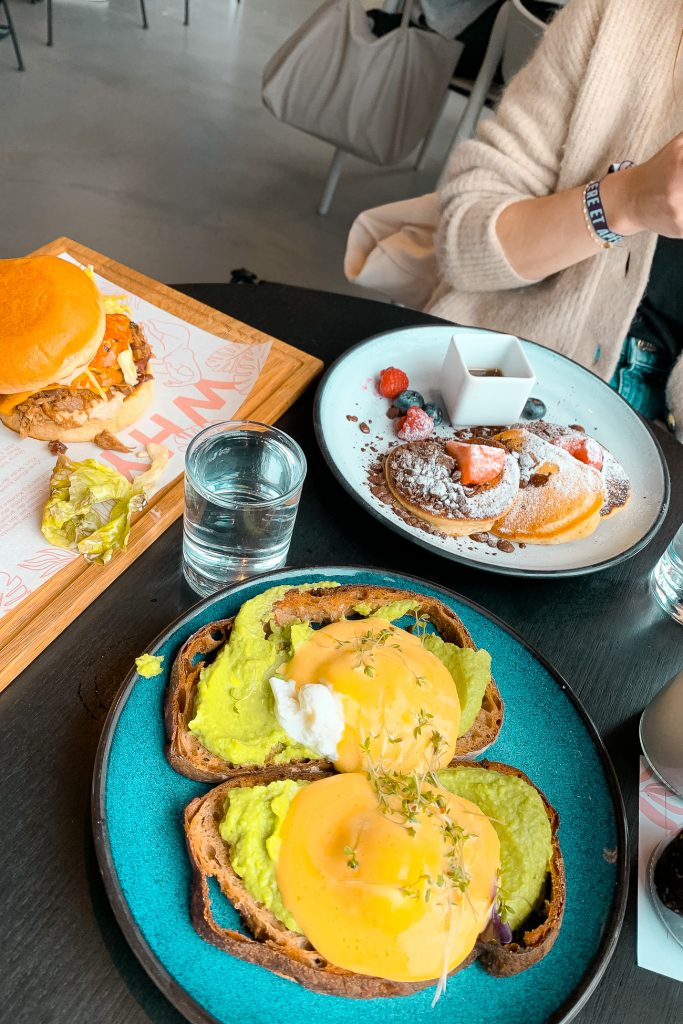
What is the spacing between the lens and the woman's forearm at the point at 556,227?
4.96 feet

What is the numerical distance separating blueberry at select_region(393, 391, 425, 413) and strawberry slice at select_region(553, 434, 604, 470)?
246 mm

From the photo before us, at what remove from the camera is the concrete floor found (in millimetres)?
3461

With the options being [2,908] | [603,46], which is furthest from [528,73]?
[2,908]

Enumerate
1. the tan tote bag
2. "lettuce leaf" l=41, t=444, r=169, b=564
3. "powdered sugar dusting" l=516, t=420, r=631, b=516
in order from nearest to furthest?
1. "lettuce leaf" l=41, t=444, r=169, b=564
2. "powdered sugar dusting" l=516, t=420, r=631, b=516
3. the tan tote bag

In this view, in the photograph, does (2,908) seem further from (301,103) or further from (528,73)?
(301,103)

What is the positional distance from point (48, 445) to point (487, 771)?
2.67 feet

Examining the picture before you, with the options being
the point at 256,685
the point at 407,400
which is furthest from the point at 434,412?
the point at 256,685

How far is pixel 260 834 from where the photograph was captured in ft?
2.34

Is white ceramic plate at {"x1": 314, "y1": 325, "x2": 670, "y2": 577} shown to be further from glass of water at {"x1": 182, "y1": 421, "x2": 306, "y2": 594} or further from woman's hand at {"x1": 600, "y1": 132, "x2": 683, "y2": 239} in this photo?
woman's hand at {"x1": 600, "y1": 132, "x2": 683, "y2": 239}

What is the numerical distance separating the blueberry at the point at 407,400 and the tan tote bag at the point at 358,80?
7.64 ft

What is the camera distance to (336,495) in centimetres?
120

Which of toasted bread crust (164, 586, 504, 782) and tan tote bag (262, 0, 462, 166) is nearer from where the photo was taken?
toasted bread crust (164, 586, 504, 782)

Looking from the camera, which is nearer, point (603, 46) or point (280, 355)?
point (280, 355)

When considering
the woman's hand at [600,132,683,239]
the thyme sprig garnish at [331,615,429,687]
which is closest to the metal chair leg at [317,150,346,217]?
the woman's hand at [600,132,683,239]
